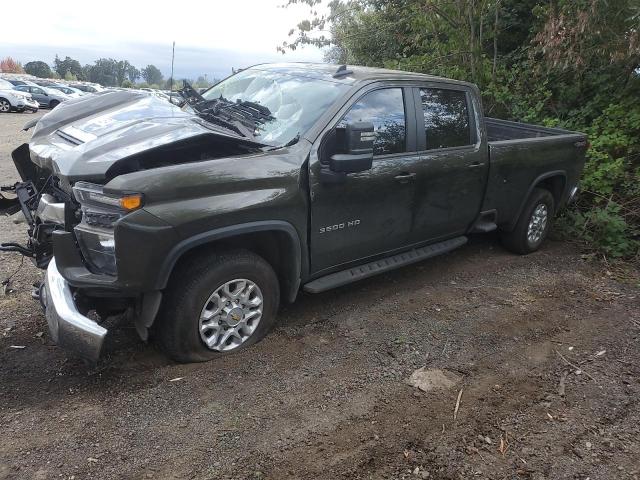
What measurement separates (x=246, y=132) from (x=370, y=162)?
0.94 m

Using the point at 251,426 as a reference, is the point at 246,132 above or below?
above

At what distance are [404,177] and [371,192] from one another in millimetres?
374

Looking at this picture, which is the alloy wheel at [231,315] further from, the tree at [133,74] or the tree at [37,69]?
the tree at [37,69]

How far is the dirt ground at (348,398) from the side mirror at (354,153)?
130 cm

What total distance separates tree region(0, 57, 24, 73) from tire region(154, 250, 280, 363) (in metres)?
83.3

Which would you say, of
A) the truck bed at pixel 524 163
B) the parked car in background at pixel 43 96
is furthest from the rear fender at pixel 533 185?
the parked car in background at pixel 43 96

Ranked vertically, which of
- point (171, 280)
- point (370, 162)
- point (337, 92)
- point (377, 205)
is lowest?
point (171, 280)

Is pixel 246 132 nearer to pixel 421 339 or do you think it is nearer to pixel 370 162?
pixel 370 162

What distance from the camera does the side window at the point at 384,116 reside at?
399cm

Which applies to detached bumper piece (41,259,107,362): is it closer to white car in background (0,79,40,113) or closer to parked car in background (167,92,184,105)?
parked car in background (167,92,184,105)

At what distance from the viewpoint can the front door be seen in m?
3.72

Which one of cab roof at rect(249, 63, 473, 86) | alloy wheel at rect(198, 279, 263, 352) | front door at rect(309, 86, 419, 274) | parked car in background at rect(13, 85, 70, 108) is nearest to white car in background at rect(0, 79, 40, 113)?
parked car in background at rect(13, 85, 70, 108)

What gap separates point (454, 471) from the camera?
2725 mm

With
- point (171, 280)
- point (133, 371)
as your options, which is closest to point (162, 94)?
point (171, 280)
